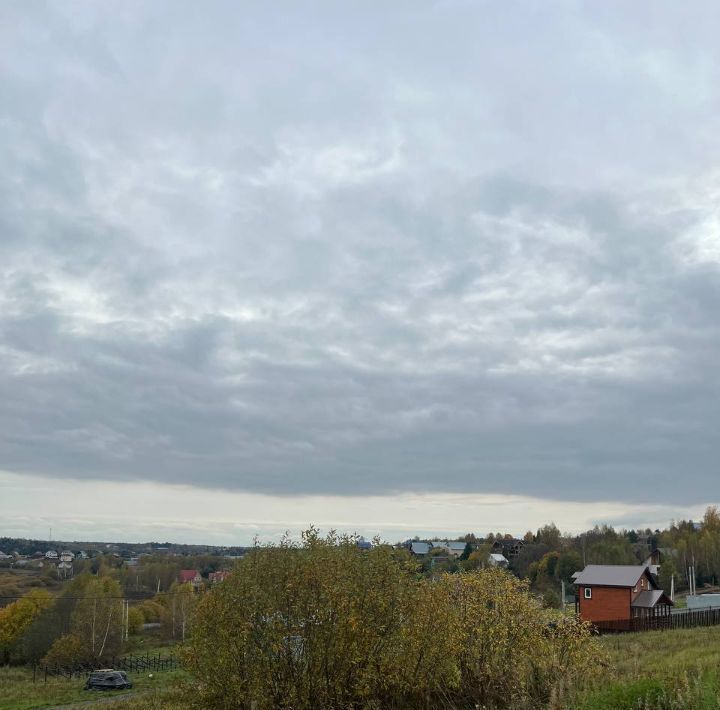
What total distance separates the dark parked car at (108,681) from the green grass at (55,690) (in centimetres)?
62

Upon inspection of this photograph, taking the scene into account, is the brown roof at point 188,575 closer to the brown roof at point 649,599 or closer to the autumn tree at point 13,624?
the autumn tree at point 13,624

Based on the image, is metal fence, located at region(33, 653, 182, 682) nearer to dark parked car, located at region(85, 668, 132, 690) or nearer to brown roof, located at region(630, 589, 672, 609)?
dark parked car, located at region(85, 668, 132, 690)

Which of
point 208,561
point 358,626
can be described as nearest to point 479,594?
point 358,626

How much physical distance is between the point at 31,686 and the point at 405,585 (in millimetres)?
45726

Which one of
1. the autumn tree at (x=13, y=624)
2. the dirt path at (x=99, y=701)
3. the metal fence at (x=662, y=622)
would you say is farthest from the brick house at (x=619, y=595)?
the autumn tree at (x=13, y=624)

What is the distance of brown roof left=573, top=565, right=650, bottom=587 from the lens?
2165 inches

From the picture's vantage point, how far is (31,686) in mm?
51406

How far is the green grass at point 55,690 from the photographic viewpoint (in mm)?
41500

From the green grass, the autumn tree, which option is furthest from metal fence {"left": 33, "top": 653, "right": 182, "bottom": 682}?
the autumn tree

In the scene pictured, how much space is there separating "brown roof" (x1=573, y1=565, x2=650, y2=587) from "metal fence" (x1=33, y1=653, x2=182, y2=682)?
31.5 metres

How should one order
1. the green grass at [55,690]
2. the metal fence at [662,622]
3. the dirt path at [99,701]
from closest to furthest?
the dirt path at [99,701] < the green grass at [55,690] < the metal fence at [662,622]

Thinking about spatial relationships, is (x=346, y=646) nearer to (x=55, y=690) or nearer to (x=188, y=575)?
(x=55, y=690)

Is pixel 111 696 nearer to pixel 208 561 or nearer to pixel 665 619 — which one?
pixel 665 619

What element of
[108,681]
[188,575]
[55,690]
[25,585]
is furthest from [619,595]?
[25,585]
